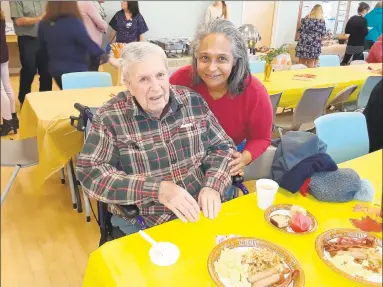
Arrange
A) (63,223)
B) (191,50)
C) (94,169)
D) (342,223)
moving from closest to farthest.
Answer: (342,223)
(94,169)
(191,50)
(63,223)

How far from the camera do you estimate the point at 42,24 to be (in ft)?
3.21

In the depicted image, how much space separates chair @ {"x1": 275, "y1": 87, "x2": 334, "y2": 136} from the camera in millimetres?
2811

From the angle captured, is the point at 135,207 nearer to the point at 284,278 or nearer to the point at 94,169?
the point at 94,169

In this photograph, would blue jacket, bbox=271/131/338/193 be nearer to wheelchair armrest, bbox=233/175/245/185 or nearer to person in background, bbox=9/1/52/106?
wheelchair armrest, bbox=233/175/245/185

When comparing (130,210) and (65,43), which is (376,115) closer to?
(130,210)

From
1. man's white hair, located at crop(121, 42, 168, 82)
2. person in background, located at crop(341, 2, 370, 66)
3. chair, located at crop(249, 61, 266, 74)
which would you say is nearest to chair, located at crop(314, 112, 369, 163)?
person in background, located at crop(341, 2, 370, 66)

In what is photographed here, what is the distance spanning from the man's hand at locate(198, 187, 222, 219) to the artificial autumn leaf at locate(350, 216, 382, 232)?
1.41 ft

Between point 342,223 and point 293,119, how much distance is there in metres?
1.83

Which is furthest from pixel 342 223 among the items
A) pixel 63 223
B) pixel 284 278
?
pixel 63 223

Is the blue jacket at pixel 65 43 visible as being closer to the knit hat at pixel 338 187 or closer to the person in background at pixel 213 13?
the person in background at pixel 213 13

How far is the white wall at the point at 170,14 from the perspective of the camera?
0.93 metres

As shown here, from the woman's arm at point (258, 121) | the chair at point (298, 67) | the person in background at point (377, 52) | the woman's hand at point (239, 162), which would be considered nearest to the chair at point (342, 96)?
the chair at point (298, 67)

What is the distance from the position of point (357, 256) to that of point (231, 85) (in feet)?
2.89

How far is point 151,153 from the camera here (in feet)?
4.47
